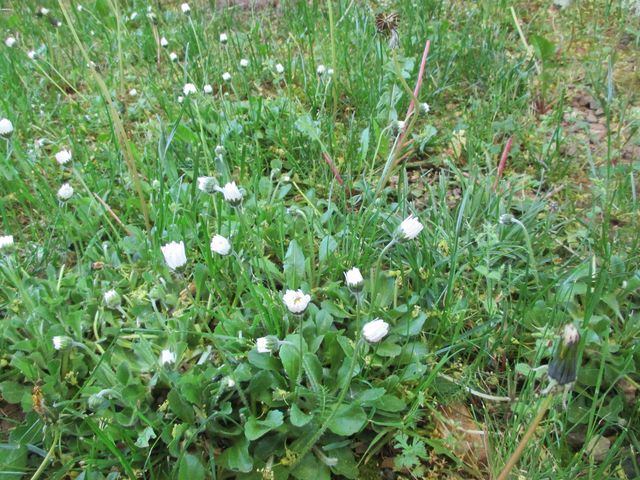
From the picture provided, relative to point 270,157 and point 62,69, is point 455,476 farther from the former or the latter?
point 62,69

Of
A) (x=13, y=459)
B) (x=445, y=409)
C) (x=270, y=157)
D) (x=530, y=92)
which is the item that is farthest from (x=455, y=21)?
(x=13, y=459)

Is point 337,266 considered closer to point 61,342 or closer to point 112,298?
point 112,298

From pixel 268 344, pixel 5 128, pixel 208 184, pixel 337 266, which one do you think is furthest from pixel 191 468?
pixel 5 128

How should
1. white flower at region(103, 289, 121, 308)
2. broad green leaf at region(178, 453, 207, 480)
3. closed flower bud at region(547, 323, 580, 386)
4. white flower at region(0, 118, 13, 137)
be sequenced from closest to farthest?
closed flower bud at region(547, 323, 580, 386) → broad green leaf at region(178, 453, 207, 480) → white flower at region(103, 289, 121, 308) → white flower at region(0, 118, 13, 137)

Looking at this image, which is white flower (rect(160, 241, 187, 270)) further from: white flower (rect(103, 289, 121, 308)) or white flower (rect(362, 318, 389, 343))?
white flower (rect(362, 318, 389, 343))

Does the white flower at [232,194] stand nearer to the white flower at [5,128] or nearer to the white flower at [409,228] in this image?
the white flower at [409,228]

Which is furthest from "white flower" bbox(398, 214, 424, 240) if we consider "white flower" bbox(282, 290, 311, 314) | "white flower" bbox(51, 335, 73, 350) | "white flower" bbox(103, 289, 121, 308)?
"white flower" bbox(51, 335, 73, 350)
